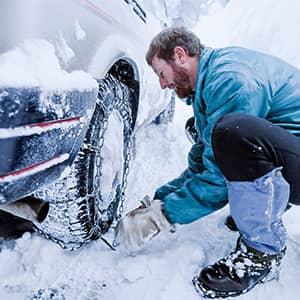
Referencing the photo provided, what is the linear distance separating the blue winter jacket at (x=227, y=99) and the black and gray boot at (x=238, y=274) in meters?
0.19

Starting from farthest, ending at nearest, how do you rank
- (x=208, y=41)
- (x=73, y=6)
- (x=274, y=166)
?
(x=208, y=41), (x=274, y=166), (x=73, y=6)

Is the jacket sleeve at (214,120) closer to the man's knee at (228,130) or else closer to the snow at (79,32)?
the man's knee at (228,130)

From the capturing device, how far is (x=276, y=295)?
117cm

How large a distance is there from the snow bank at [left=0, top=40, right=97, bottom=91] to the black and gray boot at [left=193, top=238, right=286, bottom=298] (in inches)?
31.1

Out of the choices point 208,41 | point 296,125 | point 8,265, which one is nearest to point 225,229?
point 296,125

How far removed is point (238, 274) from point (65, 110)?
2.68 feet

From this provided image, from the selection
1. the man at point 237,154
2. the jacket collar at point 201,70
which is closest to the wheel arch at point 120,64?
the man at point 237,154

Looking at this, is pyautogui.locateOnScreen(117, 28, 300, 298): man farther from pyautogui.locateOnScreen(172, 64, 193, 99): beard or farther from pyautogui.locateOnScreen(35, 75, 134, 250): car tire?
pyautogui.locateOnScreen(35, 75, 134, 250): car tire

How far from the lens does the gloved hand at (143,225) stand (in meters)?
1.26

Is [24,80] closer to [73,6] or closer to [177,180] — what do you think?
[73,6]

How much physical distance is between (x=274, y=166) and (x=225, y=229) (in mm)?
525

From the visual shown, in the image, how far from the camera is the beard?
128cm

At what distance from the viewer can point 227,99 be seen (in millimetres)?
1092

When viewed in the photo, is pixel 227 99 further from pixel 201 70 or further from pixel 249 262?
pixel 249 262
